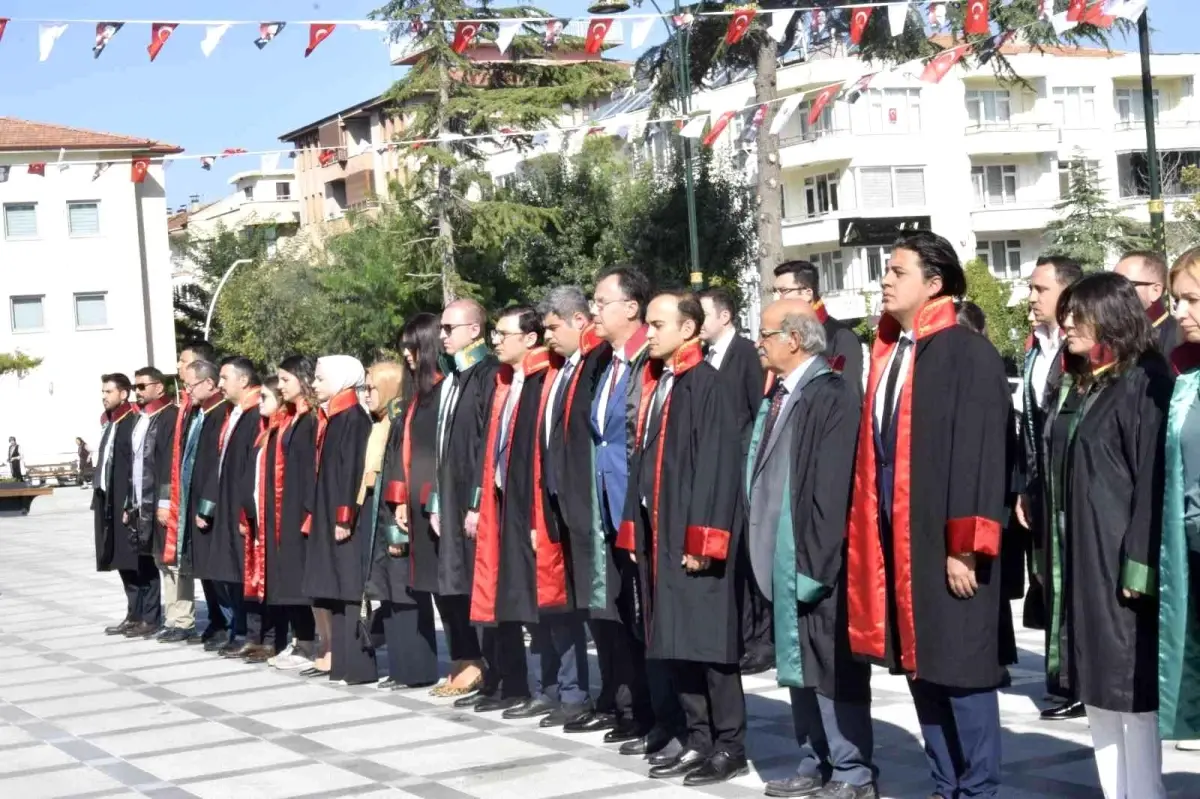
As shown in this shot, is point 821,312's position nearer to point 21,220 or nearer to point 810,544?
point 810,544

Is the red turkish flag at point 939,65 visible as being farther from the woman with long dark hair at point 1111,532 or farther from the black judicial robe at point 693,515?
the woman with long dark hair at point 1111,532

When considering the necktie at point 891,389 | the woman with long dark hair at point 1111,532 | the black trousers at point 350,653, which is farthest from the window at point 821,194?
the woman with long dark hair at point 1111,532

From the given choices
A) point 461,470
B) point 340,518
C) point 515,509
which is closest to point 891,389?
point 515,509

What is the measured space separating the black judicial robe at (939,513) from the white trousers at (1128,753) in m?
0.42

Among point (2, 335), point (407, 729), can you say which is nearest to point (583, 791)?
point (407, 729)

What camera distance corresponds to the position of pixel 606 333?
8391mm

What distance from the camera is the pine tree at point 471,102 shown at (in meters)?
43.8

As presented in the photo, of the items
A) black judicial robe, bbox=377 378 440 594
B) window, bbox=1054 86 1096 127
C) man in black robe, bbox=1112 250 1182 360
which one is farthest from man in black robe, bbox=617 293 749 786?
window, bbox=1054 86 1096 127

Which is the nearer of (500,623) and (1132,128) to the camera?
→ (500,623)

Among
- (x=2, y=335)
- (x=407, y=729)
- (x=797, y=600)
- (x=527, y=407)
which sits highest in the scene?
(x=2, y=335)

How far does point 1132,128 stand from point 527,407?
6299 centimetres

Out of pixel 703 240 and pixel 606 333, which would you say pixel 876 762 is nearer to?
pixel 606 333

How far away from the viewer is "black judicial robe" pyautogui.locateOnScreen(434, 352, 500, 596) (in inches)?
396

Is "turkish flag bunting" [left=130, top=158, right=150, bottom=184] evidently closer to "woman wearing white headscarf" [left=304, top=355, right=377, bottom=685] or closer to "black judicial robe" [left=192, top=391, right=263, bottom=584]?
"black judicial robe" [left=192, top=391, right=263, bottom=584]
